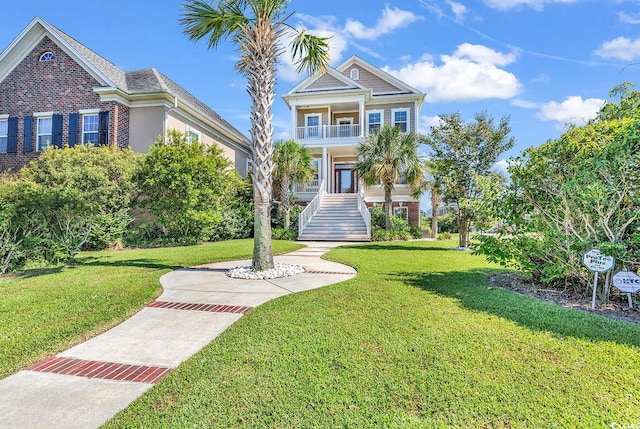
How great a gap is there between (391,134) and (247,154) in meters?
12.0

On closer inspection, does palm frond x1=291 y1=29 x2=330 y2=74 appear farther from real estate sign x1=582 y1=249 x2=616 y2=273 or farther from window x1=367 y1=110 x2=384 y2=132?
window x1=367 y1=110 x2=384 y2=132

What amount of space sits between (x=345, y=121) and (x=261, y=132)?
56.0 ft

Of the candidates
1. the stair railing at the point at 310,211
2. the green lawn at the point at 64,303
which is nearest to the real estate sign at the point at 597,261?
the green lawn at the point at 64,303

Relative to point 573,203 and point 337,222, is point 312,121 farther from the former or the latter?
point 573,203

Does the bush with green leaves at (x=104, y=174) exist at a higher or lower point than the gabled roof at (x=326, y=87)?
lower

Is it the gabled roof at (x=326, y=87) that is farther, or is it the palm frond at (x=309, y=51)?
the gabled roof at (x=326, y=87)

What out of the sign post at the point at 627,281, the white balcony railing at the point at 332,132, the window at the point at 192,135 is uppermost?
the white balcony railing at the point at 332,132

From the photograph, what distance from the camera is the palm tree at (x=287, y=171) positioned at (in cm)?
1702

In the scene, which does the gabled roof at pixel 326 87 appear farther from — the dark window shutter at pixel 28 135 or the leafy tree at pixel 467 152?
the dark window shutter at pixel 28 135

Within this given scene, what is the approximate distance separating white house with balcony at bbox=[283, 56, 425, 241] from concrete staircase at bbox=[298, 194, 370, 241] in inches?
2.2

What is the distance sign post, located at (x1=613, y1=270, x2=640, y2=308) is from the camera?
180 inches

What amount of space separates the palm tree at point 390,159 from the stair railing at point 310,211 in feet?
10.8

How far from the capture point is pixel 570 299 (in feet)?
17.5

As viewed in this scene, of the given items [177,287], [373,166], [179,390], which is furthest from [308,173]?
[179,390]
